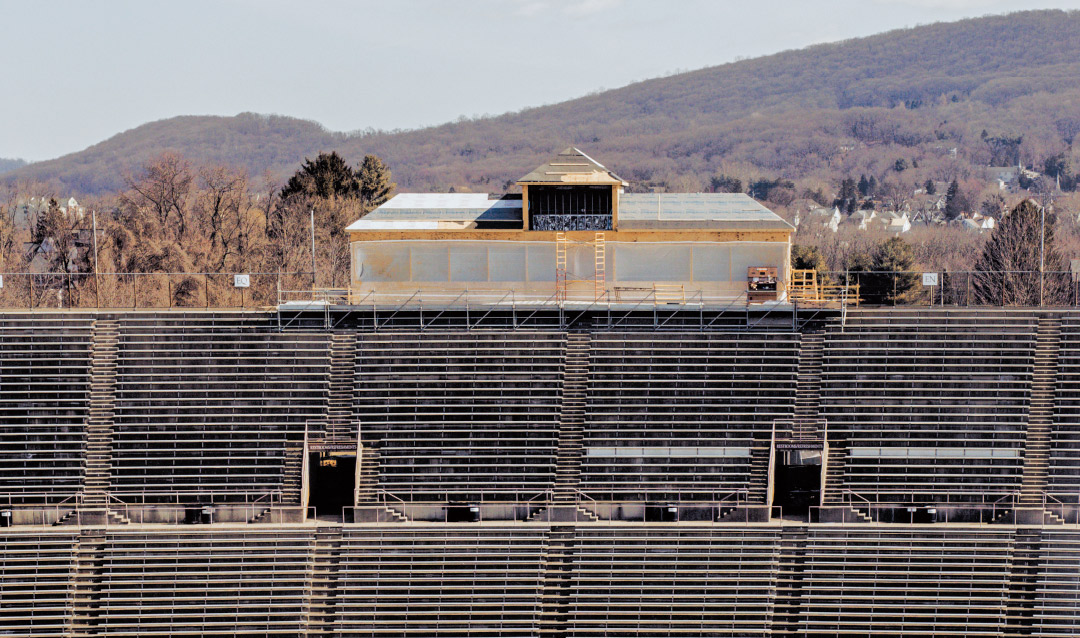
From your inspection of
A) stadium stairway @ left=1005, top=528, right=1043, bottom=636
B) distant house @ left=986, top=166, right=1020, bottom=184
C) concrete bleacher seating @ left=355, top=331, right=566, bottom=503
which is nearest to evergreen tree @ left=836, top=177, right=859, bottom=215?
distant house @ left=986, top=166, right=1020, bottom=184

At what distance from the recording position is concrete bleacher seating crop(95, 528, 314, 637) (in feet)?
88.4

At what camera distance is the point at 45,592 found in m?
27.4

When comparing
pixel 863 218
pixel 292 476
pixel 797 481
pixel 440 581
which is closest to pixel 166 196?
pixel 292 476

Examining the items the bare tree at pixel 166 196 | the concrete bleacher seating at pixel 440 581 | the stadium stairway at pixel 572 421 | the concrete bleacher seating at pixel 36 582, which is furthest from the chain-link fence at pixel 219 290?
the concrete bleacher seating at pixel 440 581

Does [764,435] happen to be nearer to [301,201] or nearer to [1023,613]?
[1023,613]

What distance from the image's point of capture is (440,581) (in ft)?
90.3

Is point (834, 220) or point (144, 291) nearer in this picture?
point (144, 291)

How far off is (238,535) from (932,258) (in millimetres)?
73662

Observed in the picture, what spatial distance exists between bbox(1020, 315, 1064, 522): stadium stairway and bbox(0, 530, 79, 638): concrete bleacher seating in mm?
24895

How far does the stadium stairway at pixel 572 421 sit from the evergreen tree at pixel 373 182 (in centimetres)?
4769

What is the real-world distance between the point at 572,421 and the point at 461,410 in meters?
3.16

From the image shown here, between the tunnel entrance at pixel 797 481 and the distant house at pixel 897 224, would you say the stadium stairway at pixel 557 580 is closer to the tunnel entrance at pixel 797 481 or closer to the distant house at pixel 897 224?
the tunnel entrance at pixel 797 481

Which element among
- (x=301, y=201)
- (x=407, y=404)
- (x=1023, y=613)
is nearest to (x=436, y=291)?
(x=407, y=404)

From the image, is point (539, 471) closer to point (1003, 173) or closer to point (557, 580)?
point (557, 580)
